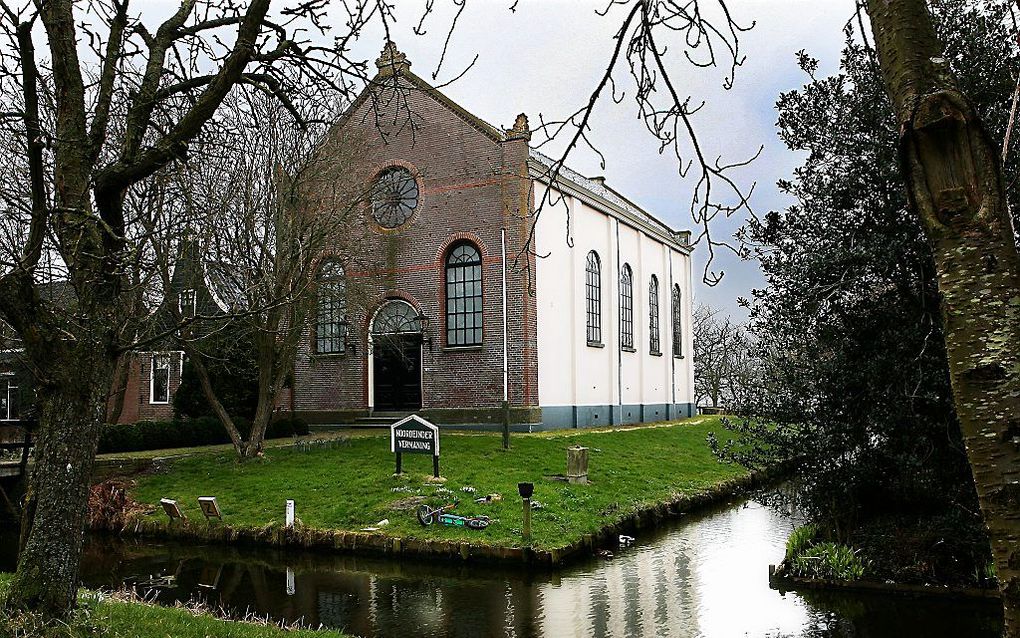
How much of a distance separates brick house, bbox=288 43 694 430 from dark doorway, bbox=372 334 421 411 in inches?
1.5

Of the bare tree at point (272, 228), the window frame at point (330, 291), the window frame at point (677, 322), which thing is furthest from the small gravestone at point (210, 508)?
the window frame at point (677, 322)

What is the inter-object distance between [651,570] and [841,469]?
323 cm

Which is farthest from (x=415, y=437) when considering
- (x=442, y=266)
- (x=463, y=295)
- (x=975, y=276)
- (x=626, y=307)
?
(x=626, y=307)

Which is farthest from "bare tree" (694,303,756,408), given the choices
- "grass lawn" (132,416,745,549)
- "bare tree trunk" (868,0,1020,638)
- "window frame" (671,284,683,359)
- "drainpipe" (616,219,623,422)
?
"bare tree trunk" (868,0,1020,638)

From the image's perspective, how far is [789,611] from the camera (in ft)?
30.3

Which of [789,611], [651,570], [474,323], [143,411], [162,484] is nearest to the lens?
[789,611]

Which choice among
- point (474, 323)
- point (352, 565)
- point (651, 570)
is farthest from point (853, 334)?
point (474, 323)

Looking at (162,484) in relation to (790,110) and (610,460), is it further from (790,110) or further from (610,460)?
(790,110)

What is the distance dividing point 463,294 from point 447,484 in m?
10.4

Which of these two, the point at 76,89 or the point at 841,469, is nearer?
the point at 76,89

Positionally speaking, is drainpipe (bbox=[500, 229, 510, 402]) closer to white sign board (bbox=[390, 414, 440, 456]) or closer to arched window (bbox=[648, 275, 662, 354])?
white sign board (bbox=[390, 414, 440, 456])

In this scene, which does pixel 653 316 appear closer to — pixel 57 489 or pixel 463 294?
pixel 463 294

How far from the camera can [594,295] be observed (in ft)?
93.5

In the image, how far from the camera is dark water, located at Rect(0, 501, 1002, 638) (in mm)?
8695
